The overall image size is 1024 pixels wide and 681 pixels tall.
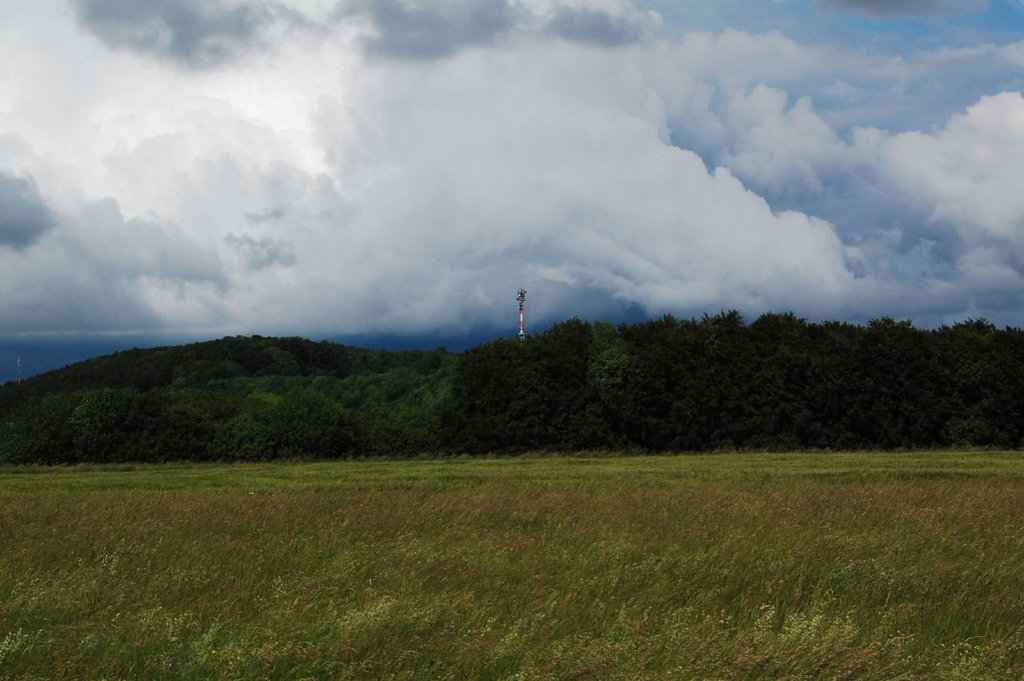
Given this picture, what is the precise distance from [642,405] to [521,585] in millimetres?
38319

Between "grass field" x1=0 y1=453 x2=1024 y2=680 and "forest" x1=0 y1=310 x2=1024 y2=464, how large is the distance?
2497 cm

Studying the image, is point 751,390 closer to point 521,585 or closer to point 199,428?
point 199,428

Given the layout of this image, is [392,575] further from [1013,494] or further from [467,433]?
[467,433]

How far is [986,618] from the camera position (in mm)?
9578

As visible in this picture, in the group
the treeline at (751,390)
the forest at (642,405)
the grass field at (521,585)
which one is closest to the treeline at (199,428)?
the forest at (642,405)

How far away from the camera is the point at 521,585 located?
34.8 ft

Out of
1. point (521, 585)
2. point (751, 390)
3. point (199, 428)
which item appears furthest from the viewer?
point (751, 390)

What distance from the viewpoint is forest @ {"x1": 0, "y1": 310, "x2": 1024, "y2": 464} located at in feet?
144

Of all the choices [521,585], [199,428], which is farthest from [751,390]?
[521,585]

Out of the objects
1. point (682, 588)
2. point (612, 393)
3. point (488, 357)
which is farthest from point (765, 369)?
point (682, 588)

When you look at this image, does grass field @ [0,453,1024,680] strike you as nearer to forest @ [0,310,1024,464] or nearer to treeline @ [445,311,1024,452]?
forest @ [0,310,1024,464]

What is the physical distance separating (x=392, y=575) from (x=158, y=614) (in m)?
2.91

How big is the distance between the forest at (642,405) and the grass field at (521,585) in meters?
25.0

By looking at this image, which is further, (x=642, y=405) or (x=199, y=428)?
(x=642, y=405)
